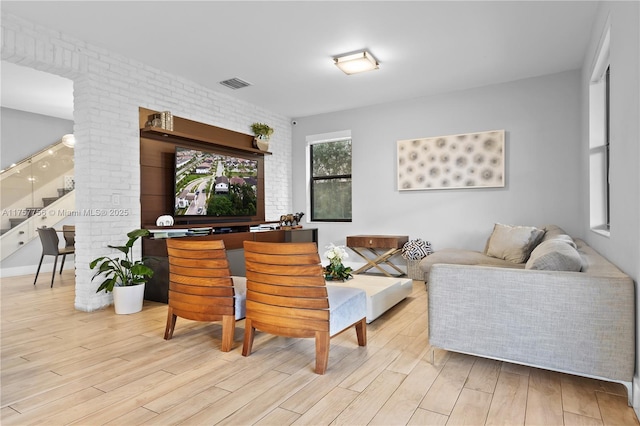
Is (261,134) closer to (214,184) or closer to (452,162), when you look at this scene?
(214,184)

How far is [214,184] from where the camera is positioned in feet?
15.9

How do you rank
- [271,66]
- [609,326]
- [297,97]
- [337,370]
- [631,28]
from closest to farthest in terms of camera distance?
[609,326], [631,28], [337,370], [271,66], [297,97]

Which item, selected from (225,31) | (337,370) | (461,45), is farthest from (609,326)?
(225,31)

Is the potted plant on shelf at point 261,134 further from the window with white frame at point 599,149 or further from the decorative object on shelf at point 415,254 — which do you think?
the window with white frame at point 599,149

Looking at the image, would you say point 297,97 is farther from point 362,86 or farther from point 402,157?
point 402,157

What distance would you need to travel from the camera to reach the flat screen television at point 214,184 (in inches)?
174

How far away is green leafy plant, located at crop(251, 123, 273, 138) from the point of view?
5.64 meters

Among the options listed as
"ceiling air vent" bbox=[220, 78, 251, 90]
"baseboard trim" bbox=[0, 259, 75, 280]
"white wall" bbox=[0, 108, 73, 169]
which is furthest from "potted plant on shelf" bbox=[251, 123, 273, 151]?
"baseboard trim" bbox=[0, 259, 75, 280]

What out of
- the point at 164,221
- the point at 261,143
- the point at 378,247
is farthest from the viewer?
the point at 261,143

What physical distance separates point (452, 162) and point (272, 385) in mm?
4054

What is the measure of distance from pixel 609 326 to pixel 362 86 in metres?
3.91

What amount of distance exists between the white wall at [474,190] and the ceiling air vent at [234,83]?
5.80 feet

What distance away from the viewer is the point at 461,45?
3.70 m

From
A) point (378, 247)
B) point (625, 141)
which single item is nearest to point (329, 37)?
point (625, 141)
